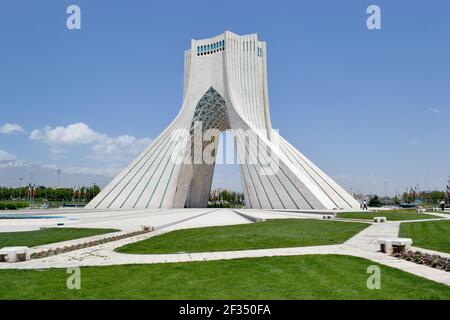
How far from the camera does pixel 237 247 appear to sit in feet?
28.7

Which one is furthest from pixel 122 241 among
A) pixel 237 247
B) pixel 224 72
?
pixel 224 72

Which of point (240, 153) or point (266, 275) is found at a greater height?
point (240, 153)

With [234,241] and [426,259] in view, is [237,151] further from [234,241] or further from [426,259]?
[426,259]

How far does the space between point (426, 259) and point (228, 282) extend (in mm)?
A: 3896

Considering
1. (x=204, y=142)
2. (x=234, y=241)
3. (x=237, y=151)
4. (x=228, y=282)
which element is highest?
(x=204, y=142)

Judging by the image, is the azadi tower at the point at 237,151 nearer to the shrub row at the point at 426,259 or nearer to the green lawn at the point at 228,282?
the shrub row at the point at 426,259

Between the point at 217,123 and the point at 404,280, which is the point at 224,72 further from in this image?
the point at 404,280

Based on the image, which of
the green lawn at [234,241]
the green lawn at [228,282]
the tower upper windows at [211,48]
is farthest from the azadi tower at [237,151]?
the green lawn at [228,282]

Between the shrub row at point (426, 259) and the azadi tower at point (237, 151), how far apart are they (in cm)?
1649

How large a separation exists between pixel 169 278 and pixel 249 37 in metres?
33.4

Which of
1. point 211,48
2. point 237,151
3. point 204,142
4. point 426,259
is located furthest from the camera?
point 204,142

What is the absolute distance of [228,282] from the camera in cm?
539

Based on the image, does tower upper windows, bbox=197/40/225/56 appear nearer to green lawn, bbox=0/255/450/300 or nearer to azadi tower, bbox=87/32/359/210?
azadi tower, bbox=87/32/359/210

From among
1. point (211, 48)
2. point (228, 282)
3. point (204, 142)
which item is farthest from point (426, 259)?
point (204, 142)
